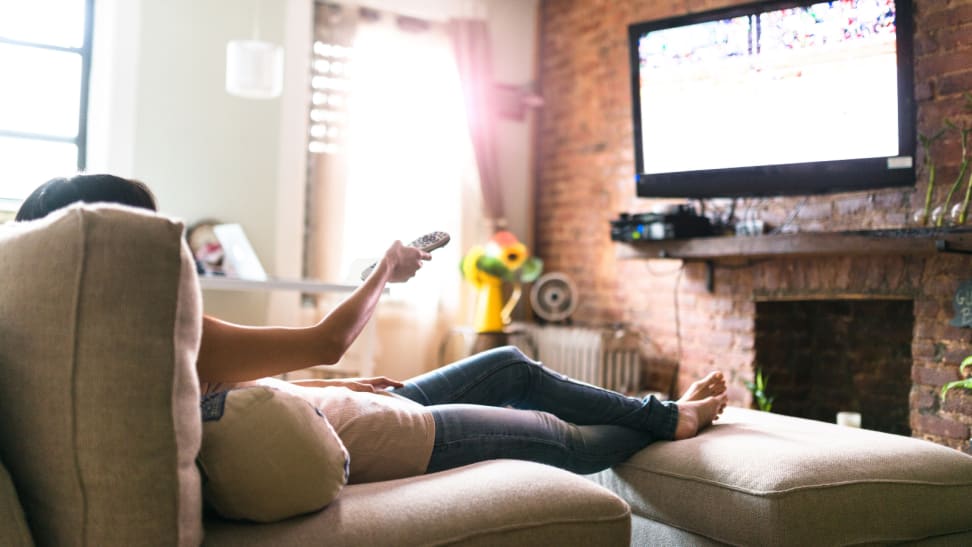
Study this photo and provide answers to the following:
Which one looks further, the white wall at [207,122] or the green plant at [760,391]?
the white wall at [207,122]

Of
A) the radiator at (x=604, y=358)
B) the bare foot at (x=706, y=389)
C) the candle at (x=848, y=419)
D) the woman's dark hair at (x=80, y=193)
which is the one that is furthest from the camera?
the radiator at (x=604, y=358)

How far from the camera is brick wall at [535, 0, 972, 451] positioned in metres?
3.35

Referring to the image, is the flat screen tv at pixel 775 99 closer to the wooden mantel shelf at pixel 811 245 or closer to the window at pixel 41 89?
the wooden mantel shelf at pixel 811 245

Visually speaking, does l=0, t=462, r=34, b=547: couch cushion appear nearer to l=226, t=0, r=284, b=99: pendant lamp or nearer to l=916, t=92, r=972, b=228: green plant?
l=916, t=92, r=972, b=228: green plant

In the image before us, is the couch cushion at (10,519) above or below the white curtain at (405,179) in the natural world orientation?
below

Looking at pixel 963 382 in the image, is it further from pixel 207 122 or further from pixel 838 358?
pixel 207 122

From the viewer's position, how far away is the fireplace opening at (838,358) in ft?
12.8

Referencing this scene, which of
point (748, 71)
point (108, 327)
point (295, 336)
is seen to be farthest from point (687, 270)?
point (108, 327)

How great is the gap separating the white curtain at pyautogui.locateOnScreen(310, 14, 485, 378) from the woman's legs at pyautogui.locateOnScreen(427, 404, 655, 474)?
299 centimetres

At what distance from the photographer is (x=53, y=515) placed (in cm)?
116

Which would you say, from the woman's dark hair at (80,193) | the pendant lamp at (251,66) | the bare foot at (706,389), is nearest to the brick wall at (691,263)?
the bare foot at (706,389)

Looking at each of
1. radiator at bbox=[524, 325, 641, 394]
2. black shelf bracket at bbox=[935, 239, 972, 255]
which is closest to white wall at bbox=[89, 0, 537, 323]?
radiator at bbox=[524, 325, 641, 394]

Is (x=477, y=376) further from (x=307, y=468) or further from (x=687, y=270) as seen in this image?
(x=687, y=270)

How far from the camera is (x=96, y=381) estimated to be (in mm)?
1140
